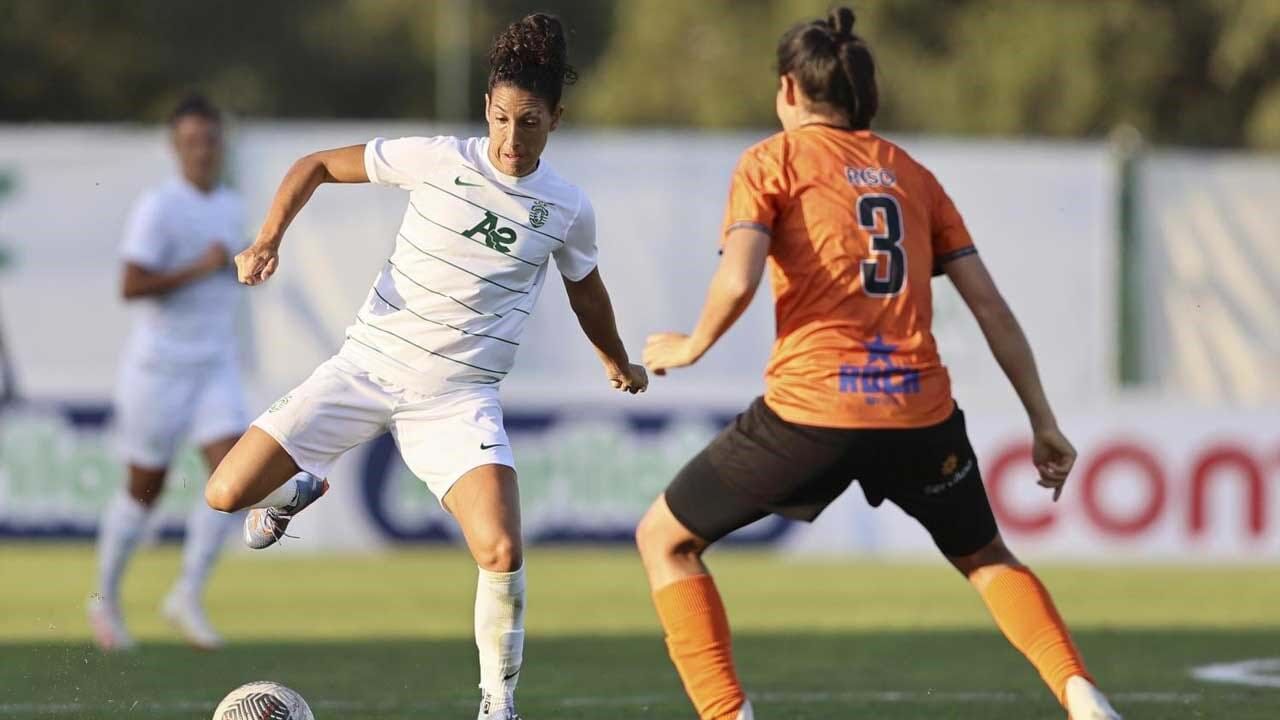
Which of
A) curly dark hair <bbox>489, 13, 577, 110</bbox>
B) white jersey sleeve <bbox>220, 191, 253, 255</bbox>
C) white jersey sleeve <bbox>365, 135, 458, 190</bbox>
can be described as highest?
curly dark hair <bbox>489, 13, 577, 110</bbox>

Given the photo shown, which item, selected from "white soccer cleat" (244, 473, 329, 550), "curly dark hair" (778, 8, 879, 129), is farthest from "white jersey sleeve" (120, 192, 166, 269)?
"curly dark hair" (778, 8, 879, 129)

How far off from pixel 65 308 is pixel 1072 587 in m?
8.42

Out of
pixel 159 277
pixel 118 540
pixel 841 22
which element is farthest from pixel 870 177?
pixel 118 540

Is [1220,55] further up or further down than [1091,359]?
further up

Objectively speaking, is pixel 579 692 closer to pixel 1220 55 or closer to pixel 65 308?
pixel 65 308

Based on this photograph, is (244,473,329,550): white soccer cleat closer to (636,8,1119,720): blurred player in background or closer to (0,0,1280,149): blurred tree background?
(636,8,1119,720): blurred player in background

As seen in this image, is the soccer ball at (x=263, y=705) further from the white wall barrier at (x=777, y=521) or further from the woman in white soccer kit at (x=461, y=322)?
the white wall barrier at (x=777, y=521)

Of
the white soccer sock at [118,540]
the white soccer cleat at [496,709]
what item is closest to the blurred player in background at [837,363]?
the white soccer cleat at [496,709]

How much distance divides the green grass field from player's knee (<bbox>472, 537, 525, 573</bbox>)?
925 mm

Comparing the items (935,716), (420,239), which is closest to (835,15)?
(420,239)

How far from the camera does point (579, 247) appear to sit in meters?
6.87

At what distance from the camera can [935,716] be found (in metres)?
7.49

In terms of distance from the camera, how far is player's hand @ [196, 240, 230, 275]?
10422mm

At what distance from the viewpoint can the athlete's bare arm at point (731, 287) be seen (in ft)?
19.0
